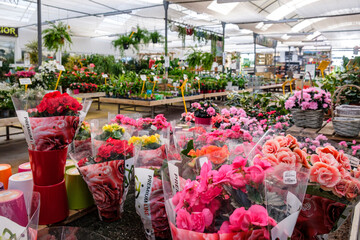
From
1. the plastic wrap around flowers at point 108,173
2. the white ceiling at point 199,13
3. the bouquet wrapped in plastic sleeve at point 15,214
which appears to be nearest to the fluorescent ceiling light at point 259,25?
the white ceiling at point 199,13

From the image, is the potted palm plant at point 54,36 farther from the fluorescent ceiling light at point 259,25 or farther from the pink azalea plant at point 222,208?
the pink azalea plant at point 222,208

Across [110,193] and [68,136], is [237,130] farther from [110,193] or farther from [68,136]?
[68,136]

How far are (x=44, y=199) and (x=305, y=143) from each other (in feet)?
4.01

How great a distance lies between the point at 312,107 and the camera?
8.89 ft

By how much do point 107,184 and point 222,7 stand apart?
7488 mm

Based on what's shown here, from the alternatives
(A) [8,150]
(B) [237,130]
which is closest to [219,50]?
(A) [8,150]

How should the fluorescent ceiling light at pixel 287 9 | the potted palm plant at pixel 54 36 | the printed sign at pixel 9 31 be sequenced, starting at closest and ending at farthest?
the potted palm plant at pixel 54 36 < the fluorescent ceiling light at pixel 287 9 < the printed sign at pixel 9 31

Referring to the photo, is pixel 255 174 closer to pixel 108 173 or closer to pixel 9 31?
pixel 108 173

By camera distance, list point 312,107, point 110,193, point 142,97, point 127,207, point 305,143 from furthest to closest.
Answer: point 142,97, point 312,107, point 305,143, point 127,207, point 110,193

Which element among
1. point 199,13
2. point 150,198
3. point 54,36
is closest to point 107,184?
point 150,198

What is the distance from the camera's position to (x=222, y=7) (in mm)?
7770

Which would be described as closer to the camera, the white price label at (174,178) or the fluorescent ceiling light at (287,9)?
the white price label at (174,178)

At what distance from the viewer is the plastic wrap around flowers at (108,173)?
45.1 inches

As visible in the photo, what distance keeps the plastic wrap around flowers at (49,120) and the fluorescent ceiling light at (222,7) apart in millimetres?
6883
